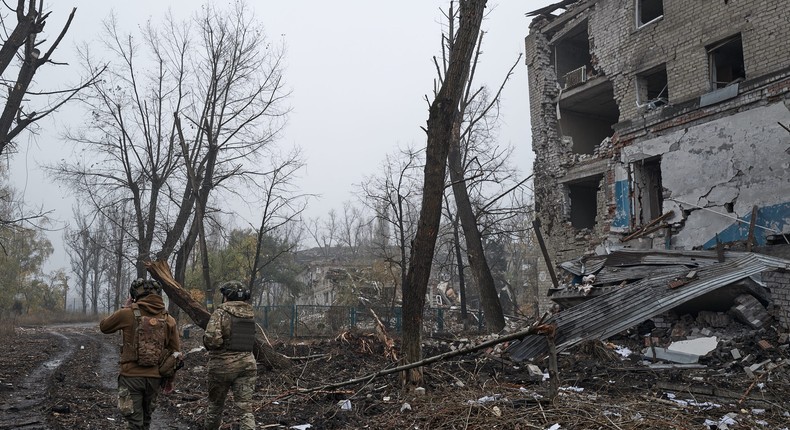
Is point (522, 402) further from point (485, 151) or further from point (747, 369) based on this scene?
point (485, 151)

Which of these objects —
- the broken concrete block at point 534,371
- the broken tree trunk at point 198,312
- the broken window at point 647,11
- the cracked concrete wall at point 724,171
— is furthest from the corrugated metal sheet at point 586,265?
the broken window at point 647,11

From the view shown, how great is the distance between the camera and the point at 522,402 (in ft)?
17.7

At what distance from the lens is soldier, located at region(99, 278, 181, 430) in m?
4.91

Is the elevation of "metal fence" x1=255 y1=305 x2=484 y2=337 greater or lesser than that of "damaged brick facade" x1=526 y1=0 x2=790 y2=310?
lesser

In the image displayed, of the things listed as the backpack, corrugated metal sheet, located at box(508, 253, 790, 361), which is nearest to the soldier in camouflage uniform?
the backpack

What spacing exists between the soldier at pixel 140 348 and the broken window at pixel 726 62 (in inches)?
542

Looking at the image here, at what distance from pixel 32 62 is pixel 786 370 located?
12.6m

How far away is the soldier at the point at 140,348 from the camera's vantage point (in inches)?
193

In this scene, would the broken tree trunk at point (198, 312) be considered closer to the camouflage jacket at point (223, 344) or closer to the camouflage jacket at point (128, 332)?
the camouflage jacket at point (223, 344)

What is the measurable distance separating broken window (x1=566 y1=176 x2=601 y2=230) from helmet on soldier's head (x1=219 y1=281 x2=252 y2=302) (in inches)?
581

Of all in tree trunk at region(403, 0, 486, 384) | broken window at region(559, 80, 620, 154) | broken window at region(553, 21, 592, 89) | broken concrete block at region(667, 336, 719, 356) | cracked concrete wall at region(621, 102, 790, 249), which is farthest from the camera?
broken window at region(553, 21, 592, 89)

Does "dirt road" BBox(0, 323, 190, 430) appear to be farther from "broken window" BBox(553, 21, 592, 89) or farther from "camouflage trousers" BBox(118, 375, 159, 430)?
"broken window" BBox(553, 21, 592, 89)

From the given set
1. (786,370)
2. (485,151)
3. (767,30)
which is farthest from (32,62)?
(485,151)

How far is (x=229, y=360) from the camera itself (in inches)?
215
